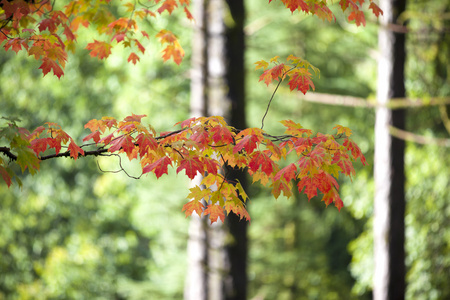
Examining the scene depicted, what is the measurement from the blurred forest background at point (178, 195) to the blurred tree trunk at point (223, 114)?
391 cm

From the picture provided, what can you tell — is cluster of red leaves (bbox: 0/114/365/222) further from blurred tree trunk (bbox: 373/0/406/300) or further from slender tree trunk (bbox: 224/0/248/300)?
blurred tree trunk (bbox: 373/0/406/300)

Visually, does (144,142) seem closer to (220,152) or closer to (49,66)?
(220,152)

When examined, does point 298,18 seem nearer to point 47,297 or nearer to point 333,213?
point 333,213

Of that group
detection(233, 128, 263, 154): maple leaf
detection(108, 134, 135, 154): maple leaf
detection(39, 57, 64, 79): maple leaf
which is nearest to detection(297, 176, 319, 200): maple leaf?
detection(233, 128, 263, 154): maple leaf

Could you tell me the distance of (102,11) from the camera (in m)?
3.23

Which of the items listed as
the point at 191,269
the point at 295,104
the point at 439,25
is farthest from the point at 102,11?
the point at 295,104

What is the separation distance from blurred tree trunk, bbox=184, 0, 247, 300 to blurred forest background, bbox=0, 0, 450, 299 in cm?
391

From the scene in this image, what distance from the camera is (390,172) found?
224 inches

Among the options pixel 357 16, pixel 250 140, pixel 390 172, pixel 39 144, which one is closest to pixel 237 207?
pixel 250 140

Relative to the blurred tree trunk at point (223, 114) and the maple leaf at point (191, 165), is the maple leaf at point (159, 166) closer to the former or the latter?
the maple leaf at point (191, 165)

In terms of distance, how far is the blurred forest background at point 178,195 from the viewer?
8.09 m

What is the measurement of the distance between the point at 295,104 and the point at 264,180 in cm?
866

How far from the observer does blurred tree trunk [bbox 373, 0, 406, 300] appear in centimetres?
565

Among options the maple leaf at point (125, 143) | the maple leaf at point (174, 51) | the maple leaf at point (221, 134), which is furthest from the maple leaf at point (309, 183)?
the maple leaf at point (174, 51)
